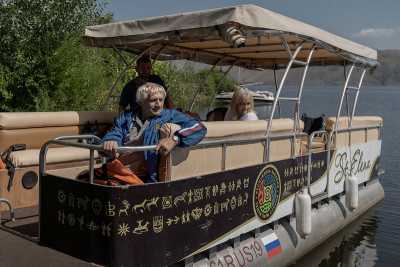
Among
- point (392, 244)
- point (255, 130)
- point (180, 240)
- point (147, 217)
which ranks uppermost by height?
point (255, 130)

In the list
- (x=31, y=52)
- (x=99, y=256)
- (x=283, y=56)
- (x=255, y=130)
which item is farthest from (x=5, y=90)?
(x=99, y=256)

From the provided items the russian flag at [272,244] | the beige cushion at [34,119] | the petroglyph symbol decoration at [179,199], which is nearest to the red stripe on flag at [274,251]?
the russian flag at [272,244]

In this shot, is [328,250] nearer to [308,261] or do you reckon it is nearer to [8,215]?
[308,261]

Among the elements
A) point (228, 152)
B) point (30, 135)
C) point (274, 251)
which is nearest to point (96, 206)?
point (228, 152)

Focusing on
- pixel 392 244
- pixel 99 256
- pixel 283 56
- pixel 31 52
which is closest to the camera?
pixel 99 256

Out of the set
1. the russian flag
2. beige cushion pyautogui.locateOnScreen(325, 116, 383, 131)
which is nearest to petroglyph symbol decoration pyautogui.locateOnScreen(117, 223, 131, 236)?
the russian flag

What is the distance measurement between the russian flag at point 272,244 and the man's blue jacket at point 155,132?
2.22m

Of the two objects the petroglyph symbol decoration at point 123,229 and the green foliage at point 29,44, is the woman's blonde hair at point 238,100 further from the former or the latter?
the green foliage at point 29,44

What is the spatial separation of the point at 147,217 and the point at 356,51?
4902 mm

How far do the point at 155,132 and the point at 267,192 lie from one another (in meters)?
2.02

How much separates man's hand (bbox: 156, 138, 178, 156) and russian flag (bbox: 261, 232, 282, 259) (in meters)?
2.46

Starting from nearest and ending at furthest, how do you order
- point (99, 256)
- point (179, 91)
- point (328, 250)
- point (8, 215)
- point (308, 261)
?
point (99, 256)
point (8, 215)
point (308, 261)
point (328, 250)
point (179, 91)

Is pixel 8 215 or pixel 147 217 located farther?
pixel 8 215

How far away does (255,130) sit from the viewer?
17.8ft
